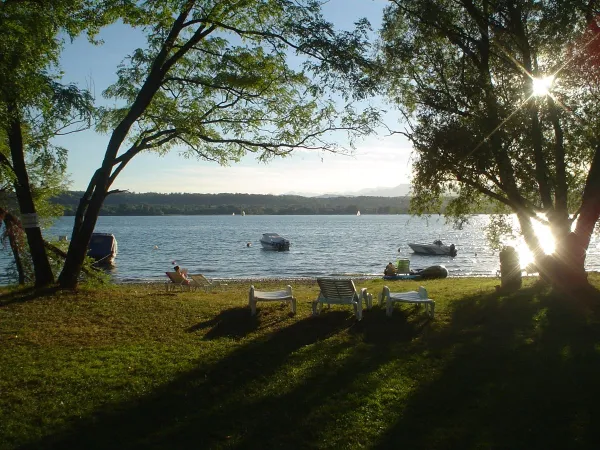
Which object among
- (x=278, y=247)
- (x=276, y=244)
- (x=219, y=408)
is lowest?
(x=278, y=247)

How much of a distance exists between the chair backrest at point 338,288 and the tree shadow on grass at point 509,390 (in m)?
1.93

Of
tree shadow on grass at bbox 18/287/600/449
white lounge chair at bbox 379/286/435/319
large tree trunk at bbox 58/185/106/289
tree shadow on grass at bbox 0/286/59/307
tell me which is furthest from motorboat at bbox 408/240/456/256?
tree shadow on grass at bbox 18/287/600/449

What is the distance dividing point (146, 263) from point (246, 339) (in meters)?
48.7

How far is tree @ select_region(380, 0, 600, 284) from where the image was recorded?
1253cm

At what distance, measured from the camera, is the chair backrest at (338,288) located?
10648mm

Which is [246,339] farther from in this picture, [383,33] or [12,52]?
[383,33]

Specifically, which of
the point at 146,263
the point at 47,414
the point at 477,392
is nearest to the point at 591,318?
the point at 477,392

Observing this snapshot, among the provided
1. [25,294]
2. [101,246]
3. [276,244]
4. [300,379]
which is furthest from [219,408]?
[276,244]

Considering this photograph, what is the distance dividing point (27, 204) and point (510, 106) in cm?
1152

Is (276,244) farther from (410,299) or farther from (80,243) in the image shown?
(410,299)

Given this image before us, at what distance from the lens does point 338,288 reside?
1070cm

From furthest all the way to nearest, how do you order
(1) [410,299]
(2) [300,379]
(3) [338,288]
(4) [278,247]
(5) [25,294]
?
(4) [278,247], (5) [25,294], (1) [410,299], (3) [338,288], (2) [300,379]

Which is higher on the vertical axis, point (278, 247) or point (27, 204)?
point (27, 204)

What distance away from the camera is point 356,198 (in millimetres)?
191000
